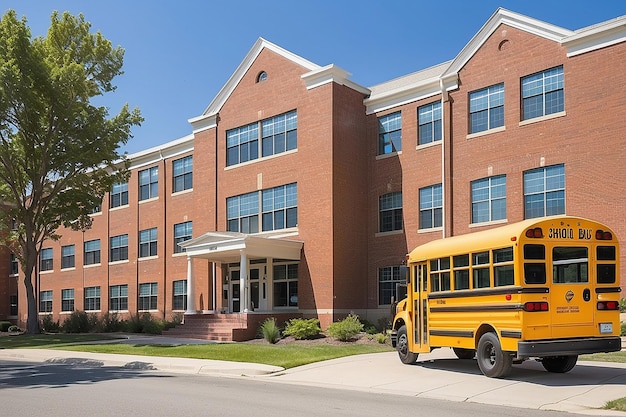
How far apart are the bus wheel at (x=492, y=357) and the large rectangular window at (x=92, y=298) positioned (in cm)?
3540

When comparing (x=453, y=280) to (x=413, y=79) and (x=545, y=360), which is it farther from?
(x=413, y=79)

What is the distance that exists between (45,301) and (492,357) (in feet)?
140

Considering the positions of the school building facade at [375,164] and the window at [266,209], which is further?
the window at [266,209]

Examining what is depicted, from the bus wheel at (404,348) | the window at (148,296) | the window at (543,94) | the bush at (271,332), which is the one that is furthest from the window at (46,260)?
the bus wheel at (404,348)

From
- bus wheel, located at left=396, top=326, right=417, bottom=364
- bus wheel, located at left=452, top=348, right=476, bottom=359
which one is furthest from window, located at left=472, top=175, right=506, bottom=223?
bus wheel, located at left=396, top=326, right=417, bottom=364

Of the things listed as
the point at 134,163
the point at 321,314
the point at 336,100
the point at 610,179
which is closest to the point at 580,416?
the point at 610,179

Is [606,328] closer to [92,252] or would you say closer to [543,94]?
[543,94]

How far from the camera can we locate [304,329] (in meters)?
26.9

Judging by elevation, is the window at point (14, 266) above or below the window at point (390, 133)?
below

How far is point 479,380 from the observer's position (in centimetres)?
1428

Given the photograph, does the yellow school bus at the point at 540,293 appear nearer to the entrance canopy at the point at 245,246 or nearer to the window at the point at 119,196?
the entrance canopy at the point at 245,246

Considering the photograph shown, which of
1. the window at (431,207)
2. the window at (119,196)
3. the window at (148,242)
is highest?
the window at (119,196)

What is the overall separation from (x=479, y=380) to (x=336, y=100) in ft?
59.0

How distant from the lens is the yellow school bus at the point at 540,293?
13.4m
